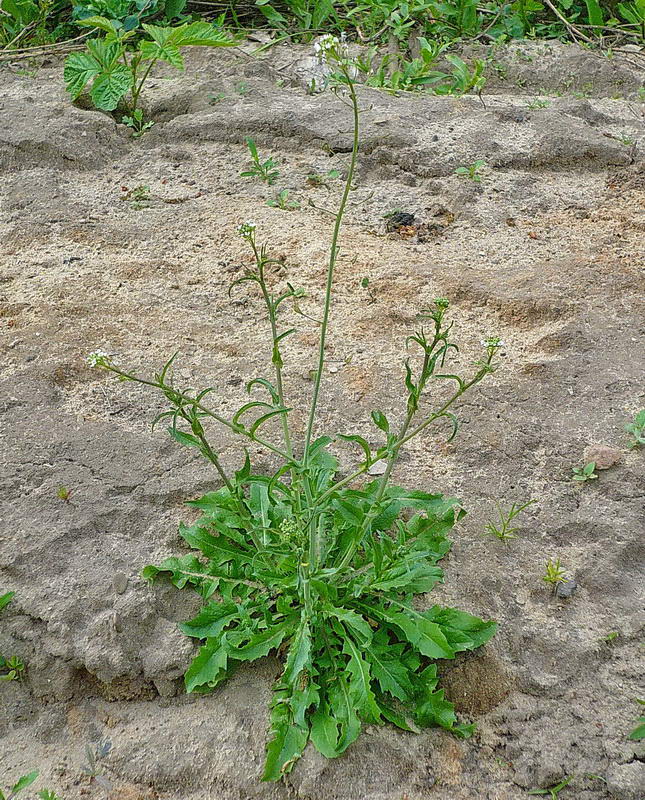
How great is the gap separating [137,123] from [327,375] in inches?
84.3

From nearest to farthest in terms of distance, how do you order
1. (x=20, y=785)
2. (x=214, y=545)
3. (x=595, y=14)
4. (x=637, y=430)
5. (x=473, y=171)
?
1. (x=20, y=785)
2. (x=214, y=545)
3. (x=637, y=430)
4. (x=473, y=171)
5. (x=595, y=14)

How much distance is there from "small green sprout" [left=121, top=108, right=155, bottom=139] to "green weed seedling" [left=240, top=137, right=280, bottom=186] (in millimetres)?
623

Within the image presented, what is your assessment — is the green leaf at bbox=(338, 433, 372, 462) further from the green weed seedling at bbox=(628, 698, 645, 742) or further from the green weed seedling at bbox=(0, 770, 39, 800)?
the green weed seedling at bbox=(0, 770, 39, 800)

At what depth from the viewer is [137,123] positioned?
14.2ft

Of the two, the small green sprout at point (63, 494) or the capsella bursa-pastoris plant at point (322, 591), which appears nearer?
the capsella bursa-pastoris plant at point (322, 591)

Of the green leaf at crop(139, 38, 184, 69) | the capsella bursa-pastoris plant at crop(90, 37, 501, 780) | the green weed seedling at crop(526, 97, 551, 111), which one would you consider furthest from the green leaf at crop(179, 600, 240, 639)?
the green weed seedling at crop(526, 97, 551, 111)

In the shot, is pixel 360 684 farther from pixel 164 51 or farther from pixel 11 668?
pixel 164 51

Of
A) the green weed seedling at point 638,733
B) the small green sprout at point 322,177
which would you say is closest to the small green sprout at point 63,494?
the green weed seedling at point 638,733

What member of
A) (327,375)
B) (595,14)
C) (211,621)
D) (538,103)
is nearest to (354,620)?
(211,621)

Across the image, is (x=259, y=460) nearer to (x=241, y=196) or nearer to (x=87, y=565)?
(x=87, y=565)

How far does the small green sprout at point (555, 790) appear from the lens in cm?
193

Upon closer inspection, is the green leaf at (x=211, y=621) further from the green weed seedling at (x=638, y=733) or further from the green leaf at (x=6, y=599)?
the green weed seedling at (x=638, y=733)

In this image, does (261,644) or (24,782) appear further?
(261,644)

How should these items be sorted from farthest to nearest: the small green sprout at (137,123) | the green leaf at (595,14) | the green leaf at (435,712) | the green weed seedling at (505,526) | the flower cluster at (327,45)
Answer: the green leaf at (595,14) < the small green sprout at (137,123) < the green weed seedling at (505,526) < the green leaf at (435,712) < the flower cluster at (327,45)
